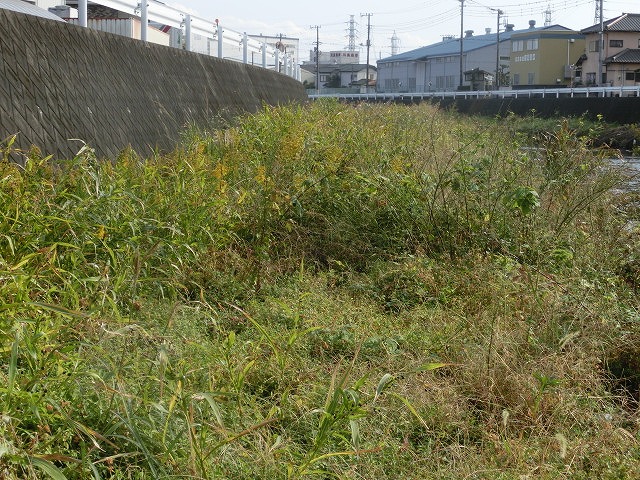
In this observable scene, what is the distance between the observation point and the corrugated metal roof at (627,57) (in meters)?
45.8

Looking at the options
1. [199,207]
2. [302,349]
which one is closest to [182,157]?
[199,207]

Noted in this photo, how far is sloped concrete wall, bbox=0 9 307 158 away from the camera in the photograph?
20.6 ft

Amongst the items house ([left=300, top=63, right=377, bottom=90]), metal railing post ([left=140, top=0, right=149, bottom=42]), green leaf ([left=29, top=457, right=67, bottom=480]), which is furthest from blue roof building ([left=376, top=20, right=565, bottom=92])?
green leaf ([left=29, top=457, right=67, bottom=480])

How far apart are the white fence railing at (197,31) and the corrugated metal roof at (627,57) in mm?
27523

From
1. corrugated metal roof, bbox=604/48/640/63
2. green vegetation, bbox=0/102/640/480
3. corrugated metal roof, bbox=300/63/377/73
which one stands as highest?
corrugated metal roof, bbox=300/63/377/73

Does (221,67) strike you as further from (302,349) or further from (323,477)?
(323,477)

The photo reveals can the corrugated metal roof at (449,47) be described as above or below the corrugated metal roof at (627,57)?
above

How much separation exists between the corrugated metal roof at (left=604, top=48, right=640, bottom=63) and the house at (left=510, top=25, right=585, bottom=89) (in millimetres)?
6603

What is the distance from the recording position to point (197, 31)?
1449 cm

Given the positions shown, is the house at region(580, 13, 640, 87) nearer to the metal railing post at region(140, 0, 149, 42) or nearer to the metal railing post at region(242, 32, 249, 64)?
the metal railing post at region(242, 32, 249, 64)

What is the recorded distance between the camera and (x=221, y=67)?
14.0 metres

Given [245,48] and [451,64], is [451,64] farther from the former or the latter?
[245,48]

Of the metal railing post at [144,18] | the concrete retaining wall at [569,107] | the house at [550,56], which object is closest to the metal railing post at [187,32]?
the metal railing post at [144,18]

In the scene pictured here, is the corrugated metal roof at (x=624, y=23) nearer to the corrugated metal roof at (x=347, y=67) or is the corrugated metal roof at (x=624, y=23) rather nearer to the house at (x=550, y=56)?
the house at (x=550, y=56)
